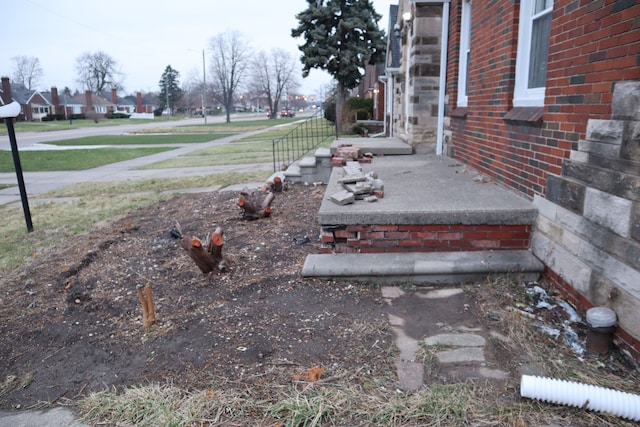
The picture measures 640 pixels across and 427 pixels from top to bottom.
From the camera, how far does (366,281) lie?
388 cm

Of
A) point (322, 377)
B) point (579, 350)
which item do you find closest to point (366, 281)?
point (322, 377)

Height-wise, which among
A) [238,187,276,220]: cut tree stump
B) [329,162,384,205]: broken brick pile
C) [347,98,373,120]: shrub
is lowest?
[238,187,276,220]: cut tree stump

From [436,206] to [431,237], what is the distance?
0.29 metres

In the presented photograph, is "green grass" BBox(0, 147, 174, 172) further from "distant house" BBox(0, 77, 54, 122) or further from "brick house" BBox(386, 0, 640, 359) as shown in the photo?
"distant house" BBox(0, 77, 54, 122)

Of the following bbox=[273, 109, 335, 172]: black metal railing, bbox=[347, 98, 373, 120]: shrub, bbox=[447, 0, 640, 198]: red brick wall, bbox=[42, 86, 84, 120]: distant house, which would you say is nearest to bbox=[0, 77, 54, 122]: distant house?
bbox=[42, 86, 84, 120]: distant house

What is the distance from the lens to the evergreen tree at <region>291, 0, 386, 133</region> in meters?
27.9

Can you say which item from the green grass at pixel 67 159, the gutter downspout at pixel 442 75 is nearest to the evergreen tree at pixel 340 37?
the green grass at pixel 67 159

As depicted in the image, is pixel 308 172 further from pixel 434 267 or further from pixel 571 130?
pixel 571 130

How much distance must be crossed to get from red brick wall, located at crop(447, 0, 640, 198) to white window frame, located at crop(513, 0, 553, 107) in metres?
0.06

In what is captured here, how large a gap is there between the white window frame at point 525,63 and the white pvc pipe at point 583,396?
2933 millimetres

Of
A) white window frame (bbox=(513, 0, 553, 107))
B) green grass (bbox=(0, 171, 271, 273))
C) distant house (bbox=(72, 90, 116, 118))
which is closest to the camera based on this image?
white window frame (bbox=(513, 0, 553, 107))

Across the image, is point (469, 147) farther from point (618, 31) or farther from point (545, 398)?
point (545, 398)

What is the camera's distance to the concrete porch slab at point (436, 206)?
3.97m

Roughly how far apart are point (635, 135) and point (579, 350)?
1308 millimetres
